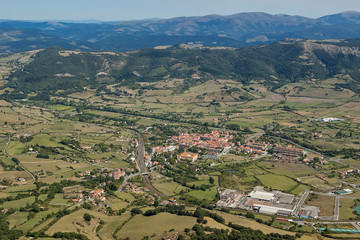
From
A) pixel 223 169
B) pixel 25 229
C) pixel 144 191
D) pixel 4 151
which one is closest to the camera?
pixel 25 229

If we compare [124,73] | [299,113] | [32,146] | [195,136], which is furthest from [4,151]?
[124,73]

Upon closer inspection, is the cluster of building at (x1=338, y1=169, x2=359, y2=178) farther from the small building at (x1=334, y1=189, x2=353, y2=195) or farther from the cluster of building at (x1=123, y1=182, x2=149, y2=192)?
the cluster of building at (x1=123, y1=182, x2=149, y2=192)

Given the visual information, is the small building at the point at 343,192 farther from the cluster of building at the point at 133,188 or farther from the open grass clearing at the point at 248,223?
the cluster of building at the point at 133,188

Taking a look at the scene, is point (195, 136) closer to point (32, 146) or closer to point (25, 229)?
point (32, 146)

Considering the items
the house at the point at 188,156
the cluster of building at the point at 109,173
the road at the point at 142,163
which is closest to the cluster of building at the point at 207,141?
the house at the point at 188,156

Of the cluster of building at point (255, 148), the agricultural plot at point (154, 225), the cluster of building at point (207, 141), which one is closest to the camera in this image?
the agricultural plot at point (154, 225)

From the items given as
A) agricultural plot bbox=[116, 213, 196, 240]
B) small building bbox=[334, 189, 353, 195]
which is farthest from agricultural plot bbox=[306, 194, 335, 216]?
agricultural plot bbox=[116, 213, 196, 240]

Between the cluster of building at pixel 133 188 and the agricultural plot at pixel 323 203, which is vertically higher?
the agricultural plot at pixel 323 203

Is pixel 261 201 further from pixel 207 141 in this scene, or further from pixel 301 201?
pixel 207 141
